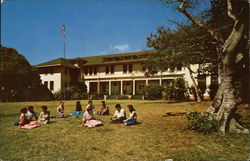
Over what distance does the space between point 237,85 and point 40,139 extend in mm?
20441

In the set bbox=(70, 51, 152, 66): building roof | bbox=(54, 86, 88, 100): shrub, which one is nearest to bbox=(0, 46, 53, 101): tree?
bbox=(54, 86, 88, 100): shrub

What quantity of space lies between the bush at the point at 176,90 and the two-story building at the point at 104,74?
23.6 ft

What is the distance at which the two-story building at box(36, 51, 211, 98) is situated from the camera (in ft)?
120

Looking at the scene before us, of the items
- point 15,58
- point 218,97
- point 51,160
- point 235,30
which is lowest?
point 51,160

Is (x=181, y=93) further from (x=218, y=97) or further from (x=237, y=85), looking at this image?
(x=218, y=97)

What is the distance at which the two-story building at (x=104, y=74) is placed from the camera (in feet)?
120

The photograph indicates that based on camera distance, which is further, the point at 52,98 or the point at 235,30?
the point at 52,98

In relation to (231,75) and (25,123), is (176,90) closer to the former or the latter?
(231,75)

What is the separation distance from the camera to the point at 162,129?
898 centimetres

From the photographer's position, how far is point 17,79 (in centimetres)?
3306

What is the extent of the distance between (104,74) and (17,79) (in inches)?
633

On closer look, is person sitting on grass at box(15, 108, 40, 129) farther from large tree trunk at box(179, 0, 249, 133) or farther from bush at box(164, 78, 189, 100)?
bush at box(164, 78, 189, 100)

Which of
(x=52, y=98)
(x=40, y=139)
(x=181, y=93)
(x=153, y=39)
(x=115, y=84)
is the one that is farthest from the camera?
(x=115, y=84)

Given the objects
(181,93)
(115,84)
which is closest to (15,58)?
(115,84)
